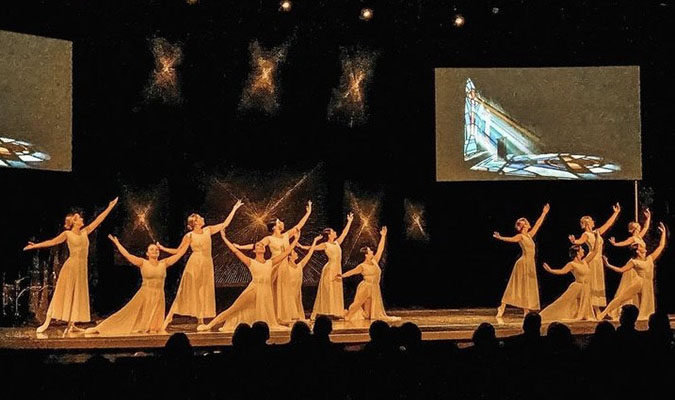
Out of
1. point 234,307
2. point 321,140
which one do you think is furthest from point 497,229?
point 234,307

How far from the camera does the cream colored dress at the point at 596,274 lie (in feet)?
42.0

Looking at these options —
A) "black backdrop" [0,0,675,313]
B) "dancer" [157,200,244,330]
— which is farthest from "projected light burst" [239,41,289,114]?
"dancer" [157,200,244,330]

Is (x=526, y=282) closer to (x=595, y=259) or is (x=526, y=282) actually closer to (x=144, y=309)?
(x=595, y=259)

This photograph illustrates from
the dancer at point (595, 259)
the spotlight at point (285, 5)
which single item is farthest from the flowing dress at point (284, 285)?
the dancer at point (595, 259)

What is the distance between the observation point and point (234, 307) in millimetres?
11266

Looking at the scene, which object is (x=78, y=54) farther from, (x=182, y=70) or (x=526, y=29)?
(x=526, y=29)

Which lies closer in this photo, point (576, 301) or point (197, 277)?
point (197, 277)

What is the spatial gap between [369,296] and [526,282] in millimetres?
2359

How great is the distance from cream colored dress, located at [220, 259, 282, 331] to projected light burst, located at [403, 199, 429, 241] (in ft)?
13.2

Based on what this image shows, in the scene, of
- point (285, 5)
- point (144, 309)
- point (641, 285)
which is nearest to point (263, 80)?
point (285, 5)

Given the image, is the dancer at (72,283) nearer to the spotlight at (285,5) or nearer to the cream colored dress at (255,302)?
the cream colored dress at (255,302)

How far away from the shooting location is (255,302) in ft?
37.1

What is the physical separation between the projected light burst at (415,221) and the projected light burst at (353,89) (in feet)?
5.40

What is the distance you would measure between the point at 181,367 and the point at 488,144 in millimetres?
10561
